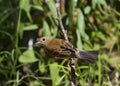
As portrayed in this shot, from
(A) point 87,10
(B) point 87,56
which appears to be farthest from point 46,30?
(B) point 87,56

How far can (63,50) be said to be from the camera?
9.27 ft

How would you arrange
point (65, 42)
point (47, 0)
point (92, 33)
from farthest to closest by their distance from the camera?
point (92, 33) < point (47, 0) < point (65, 42)

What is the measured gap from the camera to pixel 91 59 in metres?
2.92

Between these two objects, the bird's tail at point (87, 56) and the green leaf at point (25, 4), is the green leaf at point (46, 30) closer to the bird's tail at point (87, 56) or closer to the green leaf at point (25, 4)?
the green leaf at point (25, 4)

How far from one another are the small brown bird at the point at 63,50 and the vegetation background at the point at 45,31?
2.90 ft

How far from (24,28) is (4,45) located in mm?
426

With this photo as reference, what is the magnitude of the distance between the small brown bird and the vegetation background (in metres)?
0.88

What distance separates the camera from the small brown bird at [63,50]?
282 centimetres

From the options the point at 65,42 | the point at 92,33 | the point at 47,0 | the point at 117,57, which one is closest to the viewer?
the point at 65,42

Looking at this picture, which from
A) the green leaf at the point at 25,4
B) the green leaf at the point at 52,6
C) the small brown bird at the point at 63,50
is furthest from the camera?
the green leaf at the point at 25,4

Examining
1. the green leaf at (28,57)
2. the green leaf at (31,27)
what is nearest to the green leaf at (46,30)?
the green leaf at (31,27)

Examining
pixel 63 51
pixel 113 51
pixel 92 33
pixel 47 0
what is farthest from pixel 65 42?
pixel 113 51

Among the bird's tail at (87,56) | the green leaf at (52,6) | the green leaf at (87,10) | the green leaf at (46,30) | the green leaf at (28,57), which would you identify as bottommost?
the green leaf at (28,57)

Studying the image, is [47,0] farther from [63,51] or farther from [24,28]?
[63,51]
